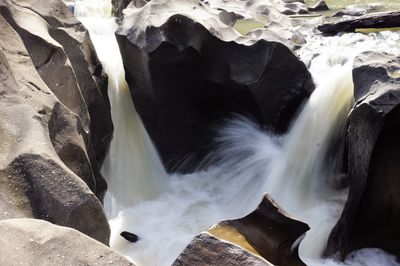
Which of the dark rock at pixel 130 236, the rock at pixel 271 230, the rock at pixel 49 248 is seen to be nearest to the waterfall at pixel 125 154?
the dark rock at pixel 130 236

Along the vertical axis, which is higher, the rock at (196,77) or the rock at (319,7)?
the rock at (319,7)

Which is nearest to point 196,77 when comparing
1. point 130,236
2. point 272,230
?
point 130,236

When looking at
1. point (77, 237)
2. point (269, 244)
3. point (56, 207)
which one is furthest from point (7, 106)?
point (269, 244)

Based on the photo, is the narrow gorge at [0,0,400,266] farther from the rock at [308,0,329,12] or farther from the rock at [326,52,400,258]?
the rock at [308,0,329,12]

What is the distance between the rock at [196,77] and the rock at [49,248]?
4.13 meters

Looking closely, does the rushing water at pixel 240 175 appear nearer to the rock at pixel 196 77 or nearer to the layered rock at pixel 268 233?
the rock at pixel 196 77

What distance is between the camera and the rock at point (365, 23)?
25.5 ft

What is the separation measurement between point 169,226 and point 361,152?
2.34 meters

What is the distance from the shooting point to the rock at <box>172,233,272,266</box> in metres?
2.81

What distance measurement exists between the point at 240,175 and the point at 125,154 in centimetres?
151

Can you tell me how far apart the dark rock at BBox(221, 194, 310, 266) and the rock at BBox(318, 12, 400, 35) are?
15.5ft

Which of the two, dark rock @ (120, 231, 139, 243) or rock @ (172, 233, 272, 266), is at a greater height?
rock @ (172, 233, 272, 266)

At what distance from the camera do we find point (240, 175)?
672cm

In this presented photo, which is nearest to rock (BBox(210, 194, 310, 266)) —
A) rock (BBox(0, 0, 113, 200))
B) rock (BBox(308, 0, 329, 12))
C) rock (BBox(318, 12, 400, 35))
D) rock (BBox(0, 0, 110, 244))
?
rock (BBox(0, 0, 110, 244))
